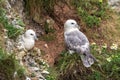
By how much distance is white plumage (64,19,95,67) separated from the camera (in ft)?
33.0

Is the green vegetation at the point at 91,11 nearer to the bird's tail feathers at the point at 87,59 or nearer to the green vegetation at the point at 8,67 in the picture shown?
the bird's tail feathers at the point at 87,59

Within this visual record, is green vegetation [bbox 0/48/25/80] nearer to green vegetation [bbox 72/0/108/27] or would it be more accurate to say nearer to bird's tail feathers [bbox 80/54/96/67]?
bird's tail feathers [bbox 80/54/96/67]

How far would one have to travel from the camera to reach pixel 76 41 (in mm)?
10242

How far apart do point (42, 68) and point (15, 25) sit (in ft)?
2.87

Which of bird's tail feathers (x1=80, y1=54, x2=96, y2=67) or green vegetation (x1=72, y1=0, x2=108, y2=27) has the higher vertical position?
green vegetation (x1=72, y1=0, x2=108, y2=27)

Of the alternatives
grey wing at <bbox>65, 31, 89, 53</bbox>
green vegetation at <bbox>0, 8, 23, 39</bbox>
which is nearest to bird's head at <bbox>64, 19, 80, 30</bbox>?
grey wing at <bbox>65, 31, 89, 53</bbox>

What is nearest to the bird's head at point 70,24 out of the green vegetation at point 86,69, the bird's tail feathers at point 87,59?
the green vegetation at point 86,69

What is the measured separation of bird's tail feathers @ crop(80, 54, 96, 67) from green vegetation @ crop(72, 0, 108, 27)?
1.43 meters

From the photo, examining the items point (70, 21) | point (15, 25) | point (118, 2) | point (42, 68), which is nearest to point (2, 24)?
point (15, 25)

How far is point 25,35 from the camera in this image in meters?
9.63

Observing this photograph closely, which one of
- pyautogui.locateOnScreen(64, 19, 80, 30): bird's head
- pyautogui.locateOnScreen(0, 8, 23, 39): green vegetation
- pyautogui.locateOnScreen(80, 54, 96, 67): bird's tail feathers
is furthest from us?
pyautogui.locateOnScreen(64, 19, 80, 30): bird's head

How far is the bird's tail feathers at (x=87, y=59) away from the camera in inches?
393

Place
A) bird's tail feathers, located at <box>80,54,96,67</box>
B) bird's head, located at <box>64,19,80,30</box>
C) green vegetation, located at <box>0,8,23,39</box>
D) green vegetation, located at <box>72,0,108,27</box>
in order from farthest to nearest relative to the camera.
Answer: green vegetation, located at <box>72,0,108,27</box>, bird's head, located at <box>64,19,80,30</box>, bird's tail feathers, located at <box>80,54,96,67</box>, green vegetation, located at <box>0,8,23,39</box>

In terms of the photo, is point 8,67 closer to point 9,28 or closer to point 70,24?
point 9,28
